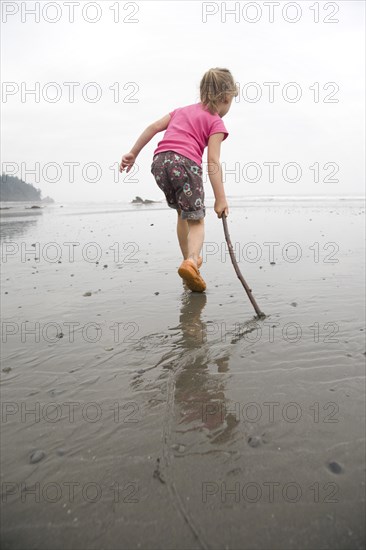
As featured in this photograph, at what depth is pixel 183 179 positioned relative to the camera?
12.9ft

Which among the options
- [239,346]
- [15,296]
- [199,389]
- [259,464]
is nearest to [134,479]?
[259,464]

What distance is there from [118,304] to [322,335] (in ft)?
7.14

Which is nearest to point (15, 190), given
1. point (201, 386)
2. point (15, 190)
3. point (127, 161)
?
point (15, 190)

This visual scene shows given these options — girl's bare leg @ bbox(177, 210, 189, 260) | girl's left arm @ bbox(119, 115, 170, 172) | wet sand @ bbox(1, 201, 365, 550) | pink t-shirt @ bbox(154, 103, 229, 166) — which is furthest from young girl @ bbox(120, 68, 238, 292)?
wet sand @ bbox(1, 201, 365, 550)

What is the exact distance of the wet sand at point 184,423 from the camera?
1173mm

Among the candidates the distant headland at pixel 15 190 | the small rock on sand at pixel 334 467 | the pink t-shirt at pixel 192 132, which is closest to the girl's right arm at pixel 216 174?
the pink t-shirt at pixel 192 132

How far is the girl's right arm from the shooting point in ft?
12.1

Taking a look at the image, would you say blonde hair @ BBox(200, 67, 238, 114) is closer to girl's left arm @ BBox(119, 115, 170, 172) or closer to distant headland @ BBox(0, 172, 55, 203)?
girl's left arm @ BBox(119, 115, 170, 172)

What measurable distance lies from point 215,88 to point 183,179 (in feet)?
3.59

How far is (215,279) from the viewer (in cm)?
496

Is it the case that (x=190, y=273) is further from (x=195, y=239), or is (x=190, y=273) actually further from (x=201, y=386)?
(x=201, y=386)

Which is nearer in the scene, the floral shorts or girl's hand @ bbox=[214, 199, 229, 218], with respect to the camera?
girl's hand @ bbox=[214, 199, 229, 218]

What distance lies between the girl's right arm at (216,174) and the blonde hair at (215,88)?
40 centimetres

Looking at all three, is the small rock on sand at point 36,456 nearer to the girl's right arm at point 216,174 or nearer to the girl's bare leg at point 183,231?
the girl's right arm at point 216,174
